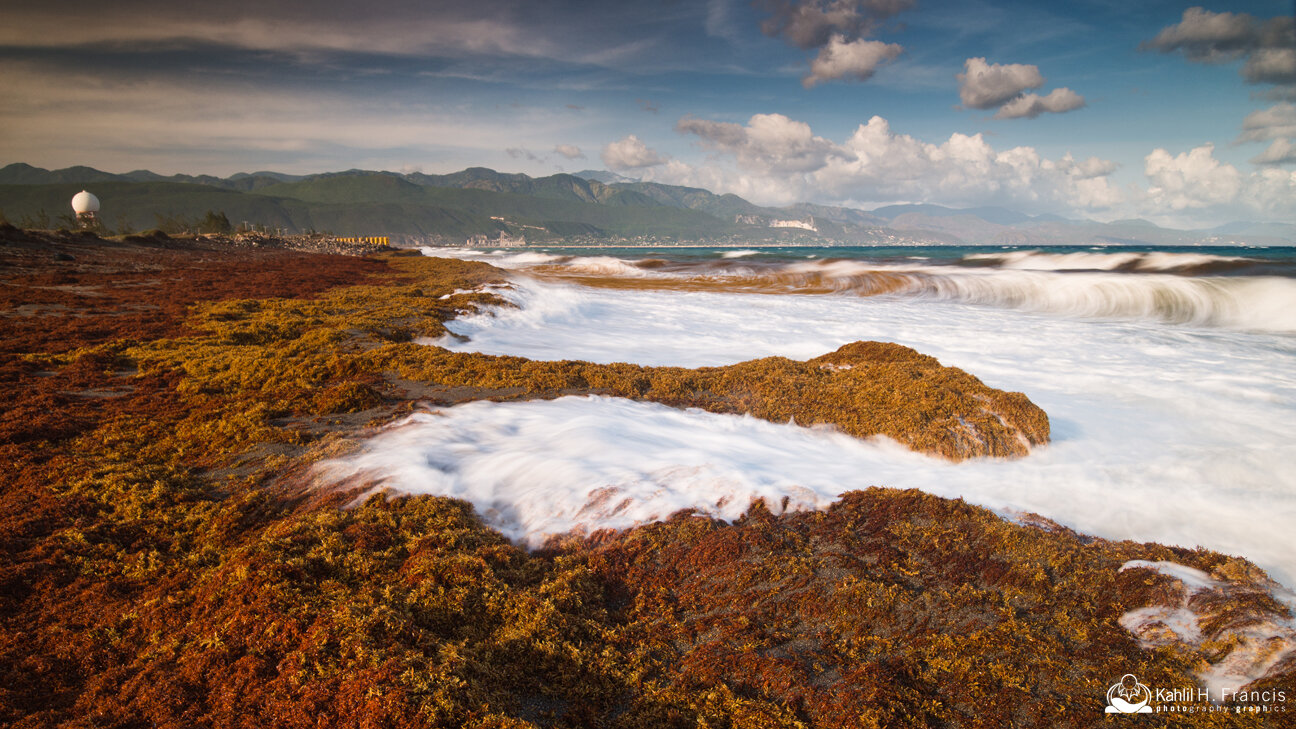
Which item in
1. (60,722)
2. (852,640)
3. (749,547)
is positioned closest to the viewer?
(60,722)

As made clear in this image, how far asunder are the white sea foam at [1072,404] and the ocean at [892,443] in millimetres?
36

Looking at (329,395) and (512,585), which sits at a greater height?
(329,395)

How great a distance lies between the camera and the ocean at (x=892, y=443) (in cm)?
500

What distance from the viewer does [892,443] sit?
6688mm

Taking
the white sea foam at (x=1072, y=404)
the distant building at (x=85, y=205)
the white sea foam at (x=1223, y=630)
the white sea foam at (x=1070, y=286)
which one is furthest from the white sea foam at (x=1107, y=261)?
the distant building at (x=85, y=205)

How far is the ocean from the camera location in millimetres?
4996

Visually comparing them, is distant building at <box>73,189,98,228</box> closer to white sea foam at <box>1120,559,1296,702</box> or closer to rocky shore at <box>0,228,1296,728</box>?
rocky shore at <box>0,228,1296,728</box>

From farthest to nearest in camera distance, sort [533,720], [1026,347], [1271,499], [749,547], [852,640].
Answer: [1026,347], [1271,499], [749,547], [852,640], [533,720]

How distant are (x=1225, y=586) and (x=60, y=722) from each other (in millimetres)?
6946

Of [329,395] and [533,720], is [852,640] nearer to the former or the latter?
[533,720]

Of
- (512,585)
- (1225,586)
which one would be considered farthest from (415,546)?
(1225,586)

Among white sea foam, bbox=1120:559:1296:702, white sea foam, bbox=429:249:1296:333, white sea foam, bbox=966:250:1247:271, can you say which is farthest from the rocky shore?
white sea foam, bbox=966:250:1247:271

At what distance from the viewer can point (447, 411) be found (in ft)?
22.3

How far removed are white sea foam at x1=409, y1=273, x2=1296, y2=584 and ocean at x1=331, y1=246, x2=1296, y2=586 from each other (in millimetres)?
36
